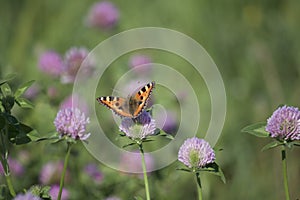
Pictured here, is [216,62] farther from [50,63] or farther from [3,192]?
[3,192]

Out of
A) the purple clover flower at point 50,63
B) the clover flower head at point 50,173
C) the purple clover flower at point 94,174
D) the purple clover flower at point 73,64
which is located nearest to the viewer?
the purple clover flower at point 94,174

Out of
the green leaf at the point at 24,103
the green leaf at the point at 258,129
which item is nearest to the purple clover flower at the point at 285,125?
the green leaf at the point at 258,129

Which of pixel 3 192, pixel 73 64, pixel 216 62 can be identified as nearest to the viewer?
pixel 3 192

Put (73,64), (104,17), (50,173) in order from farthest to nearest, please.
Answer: (104,17) → (73,64) → (50,173)

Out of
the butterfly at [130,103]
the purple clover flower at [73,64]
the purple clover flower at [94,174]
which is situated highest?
the purple clover flower at [73,64]

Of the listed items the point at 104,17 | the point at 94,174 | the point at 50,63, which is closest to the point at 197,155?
the point at 94,174

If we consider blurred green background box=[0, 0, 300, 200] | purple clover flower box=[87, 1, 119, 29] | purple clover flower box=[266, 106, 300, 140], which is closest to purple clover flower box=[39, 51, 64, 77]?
blurred green background box=[0, 0, 300, 200]

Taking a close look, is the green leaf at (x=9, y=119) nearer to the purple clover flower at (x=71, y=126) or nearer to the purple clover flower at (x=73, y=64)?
the purple clover flower at (x=71, y=126)
